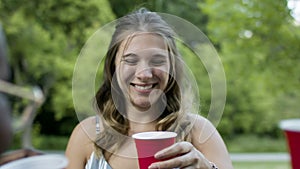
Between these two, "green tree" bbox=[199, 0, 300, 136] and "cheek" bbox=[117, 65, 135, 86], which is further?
"green tree" bbox=[199, 0, 300, 136]

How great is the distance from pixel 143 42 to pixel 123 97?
122 mm

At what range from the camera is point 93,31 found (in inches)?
133

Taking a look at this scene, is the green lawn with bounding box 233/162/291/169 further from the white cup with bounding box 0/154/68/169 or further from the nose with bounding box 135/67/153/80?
the white cup with bounding box 0/154/68/169

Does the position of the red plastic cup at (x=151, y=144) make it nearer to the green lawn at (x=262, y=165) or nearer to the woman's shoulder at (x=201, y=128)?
the woman's shoulder at (x=201, y=128)

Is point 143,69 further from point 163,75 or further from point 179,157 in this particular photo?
point 179,157

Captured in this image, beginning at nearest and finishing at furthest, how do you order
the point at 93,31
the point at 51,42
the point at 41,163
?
the point at 41,163 → the point at 93,31 → the point at 51,42

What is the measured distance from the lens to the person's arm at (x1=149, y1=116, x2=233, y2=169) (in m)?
0.72

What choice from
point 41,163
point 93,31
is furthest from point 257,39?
point 41,163

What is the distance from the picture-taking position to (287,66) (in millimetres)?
3957

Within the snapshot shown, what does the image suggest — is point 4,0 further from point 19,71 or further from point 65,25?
point 19,71

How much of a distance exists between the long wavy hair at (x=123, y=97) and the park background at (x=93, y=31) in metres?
0.92

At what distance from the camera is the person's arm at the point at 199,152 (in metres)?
0.72

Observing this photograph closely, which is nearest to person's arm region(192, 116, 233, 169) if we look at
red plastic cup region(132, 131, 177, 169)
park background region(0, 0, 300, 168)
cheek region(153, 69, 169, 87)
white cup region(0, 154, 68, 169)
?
cheek region(153, 69, 169, 87)

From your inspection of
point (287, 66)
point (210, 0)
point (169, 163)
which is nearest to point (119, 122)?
point (169, 163)
